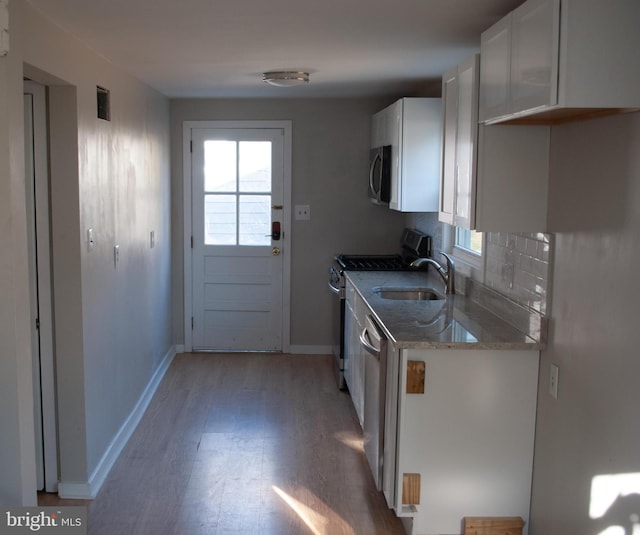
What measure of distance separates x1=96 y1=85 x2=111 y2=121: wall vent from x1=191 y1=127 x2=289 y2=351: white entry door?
2.06 m

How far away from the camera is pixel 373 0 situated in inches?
101

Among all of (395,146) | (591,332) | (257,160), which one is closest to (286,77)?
(395,146)

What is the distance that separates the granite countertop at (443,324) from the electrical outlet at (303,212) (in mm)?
1802

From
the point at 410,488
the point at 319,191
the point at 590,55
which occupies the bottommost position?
the point at 410,488

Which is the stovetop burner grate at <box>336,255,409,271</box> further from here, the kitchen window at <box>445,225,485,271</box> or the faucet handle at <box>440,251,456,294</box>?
the faucet handle at <box>440,251,456,294</box>

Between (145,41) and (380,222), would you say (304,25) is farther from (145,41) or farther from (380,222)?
(380,222)

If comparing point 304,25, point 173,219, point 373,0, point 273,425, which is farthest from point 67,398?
point 173,219

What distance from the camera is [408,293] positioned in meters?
4.20

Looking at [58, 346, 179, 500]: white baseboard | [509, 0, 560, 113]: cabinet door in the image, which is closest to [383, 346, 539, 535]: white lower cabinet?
[509, 0, 560, 113]: cabinet door

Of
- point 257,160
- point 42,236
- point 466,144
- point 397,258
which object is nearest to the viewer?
point 466,144

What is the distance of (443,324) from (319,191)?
296 cm

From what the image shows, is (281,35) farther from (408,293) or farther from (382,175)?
(382,175)

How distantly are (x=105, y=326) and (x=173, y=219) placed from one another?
2318mm

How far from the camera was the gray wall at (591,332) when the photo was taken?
6.82 feet
